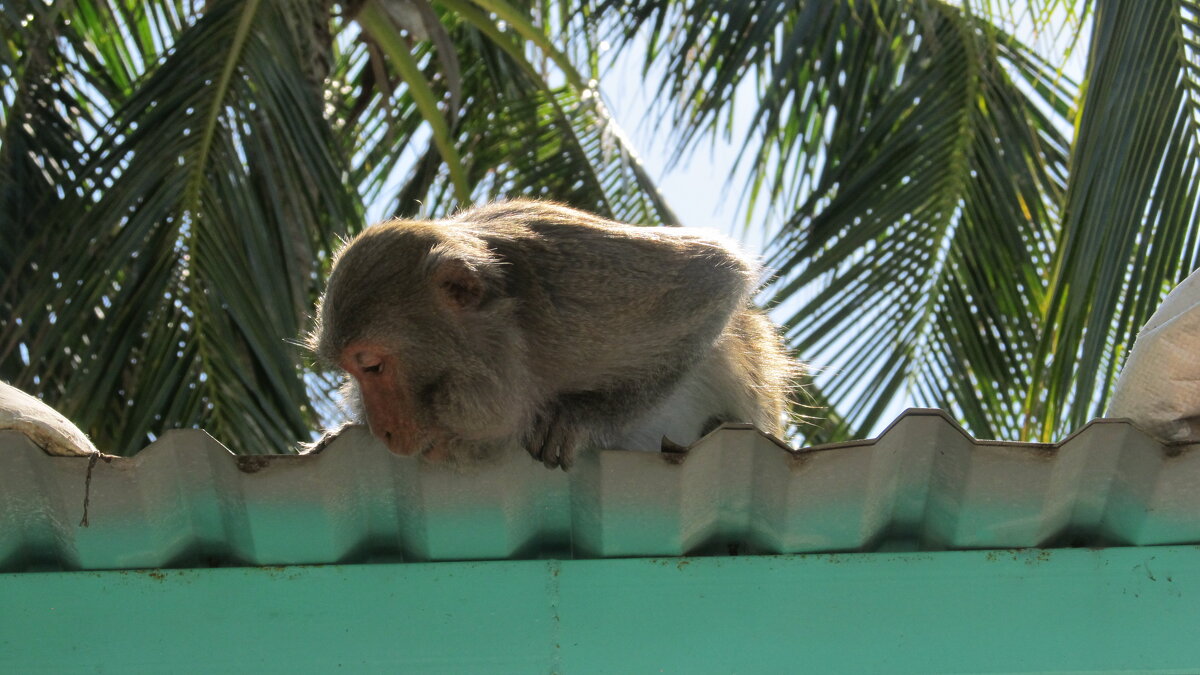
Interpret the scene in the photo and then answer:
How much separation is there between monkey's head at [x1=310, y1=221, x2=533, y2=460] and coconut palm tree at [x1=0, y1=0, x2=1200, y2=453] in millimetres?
2018

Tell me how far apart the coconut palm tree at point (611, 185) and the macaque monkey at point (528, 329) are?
69.9 inches

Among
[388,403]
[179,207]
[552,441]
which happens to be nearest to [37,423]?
[388,403]

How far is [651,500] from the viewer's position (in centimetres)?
260

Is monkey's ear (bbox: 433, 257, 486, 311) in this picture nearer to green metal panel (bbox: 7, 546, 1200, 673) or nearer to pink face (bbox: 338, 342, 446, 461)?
pink face (bbox: 338, 342, 446, 461)

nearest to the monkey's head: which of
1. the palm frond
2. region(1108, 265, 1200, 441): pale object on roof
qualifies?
region(1108, 265, 1200, 441): pale object on roof

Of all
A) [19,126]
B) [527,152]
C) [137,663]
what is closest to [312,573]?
[137,663]

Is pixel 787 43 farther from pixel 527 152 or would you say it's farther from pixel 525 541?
pixel 525 541

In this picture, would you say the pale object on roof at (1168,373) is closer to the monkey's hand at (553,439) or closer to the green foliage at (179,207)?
the monkey's hand at (553,439)

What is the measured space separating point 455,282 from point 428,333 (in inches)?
4.7

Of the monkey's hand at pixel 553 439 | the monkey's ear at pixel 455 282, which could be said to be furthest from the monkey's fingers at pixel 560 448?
the monkey's ear at pixel 455 282

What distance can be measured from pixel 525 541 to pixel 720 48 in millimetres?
4828

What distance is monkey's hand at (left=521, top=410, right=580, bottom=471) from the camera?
280 centimetres

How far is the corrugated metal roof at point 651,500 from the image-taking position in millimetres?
2578

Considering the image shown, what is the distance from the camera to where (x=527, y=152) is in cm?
856
